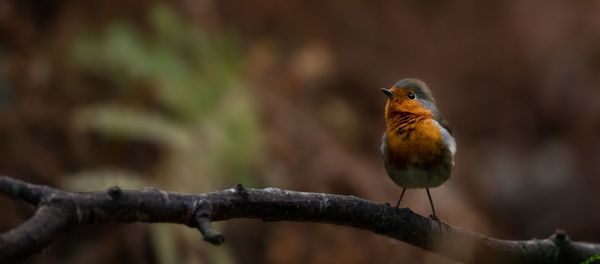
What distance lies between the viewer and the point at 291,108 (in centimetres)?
559

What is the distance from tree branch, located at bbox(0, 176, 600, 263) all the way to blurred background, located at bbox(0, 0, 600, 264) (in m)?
2.31

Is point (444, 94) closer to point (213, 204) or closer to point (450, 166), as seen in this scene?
point (450, 166)

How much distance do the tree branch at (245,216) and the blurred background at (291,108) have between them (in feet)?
7.59

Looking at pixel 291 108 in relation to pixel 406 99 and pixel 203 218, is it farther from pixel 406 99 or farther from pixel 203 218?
pixel 203 218

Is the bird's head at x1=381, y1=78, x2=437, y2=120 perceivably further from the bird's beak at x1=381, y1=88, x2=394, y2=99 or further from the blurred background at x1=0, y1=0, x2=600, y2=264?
the blurred background at x1=0, y1=0, x2=600, y2=264

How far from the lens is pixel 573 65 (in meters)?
6.73

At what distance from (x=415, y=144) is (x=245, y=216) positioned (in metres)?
1.06

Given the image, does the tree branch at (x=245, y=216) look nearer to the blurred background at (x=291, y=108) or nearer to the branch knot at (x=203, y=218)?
the branch knot at (x=203, y=218)

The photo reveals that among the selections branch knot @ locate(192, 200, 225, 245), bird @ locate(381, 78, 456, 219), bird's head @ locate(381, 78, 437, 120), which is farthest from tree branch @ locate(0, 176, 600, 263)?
bird's head @ locate(381, 78, 437, 120)

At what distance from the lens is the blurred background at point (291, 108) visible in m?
4.71

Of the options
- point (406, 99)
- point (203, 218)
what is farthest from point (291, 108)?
point (203, 218)

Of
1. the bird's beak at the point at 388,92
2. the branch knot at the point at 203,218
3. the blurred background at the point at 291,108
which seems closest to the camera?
the branch knot at the point at 203,218

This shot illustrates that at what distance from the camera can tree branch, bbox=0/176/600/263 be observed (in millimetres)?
1410

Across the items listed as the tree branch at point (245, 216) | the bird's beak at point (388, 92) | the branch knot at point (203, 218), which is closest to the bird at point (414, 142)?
the bird's beak at point (388, 92)
